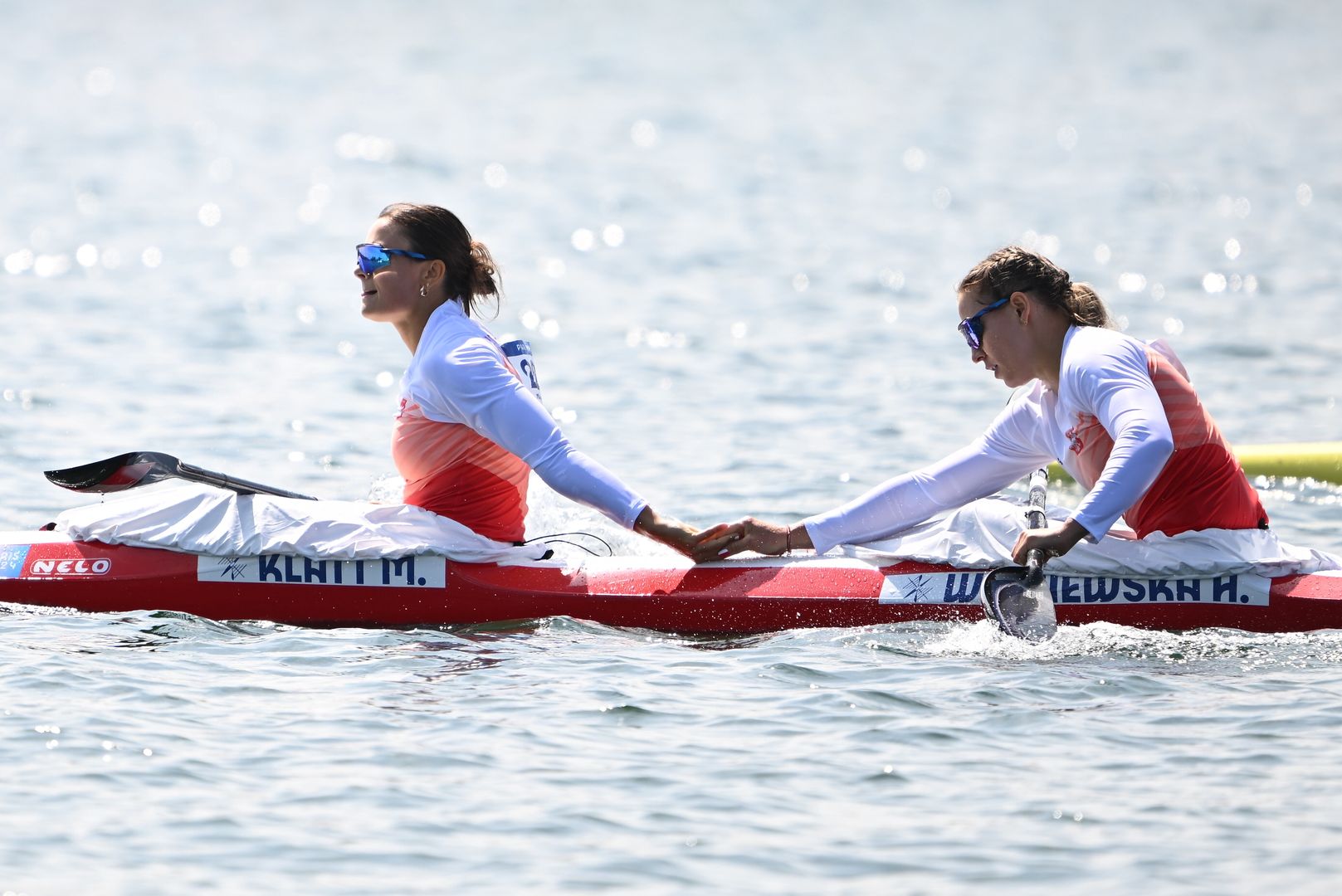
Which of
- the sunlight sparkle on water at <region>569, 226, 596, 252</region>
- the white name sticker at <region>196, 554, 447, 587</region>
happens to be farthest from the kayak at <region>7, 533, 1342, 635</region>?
the sunlight sparkle on water at <region>569, 226, 596, 252</region>

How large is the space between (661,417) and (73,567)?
21.6ft

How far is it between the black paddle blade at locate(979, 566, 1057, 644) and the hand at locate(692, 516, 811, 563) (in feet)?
2.81

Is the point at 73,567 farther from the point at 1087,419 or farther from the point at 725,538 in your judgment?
the point at 1087,419

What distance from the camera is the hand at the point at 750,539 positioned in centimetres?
689

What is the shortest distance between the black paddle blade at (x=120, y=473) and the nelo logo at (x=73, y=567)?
11.1 inches

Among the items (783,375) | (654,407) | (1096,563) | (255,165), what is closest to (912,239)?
(783,375)

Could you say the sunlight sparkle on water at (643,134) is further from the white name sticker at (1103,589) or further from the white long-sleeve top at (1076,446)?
the white name sticker at (1103,589)

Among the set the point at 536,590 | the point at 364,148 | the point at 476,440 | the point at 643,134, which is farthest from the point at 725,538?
the point at 643,134

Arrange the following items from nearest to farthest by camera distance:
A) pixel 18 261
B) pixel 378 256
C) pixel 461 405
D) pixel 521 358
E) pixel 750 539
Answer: pixel 461 405
pixel 378 256
pixel 521 358
pixel 750 539
pixel 18 261

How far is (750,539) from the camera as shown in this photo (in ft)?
22.8

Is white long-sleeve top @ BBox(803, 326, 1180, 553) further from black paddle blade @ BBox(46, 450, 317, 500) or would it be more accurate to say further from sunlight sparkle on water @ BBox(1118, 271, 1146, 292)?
sunlight sparkle on water @ BBox(1118, 271, 1146, 292)

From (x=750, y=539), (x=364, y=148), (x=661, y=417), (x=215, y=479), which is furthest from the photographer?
(x=364, y=148)

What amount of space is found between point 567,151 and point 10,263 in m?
12.5

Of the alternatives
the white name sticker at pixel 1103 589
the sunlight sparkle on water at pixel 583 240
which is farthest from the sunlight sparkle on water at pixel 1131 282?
the white name sticker at pixel 1103 589
